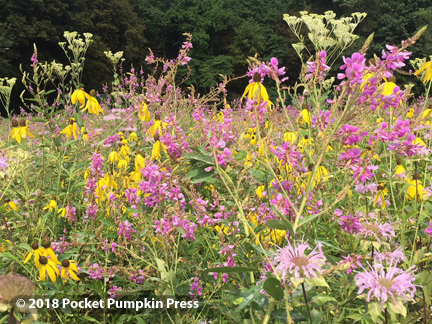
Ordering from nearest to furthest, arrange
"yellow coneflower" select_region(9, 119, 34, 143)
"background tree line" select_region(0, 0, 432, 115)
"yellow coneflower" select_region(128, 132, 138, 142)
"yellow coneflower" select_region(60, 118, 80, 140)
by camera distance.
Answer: "yellow coneflower" select_region(9, 119, 34, 143) < "yellow coneflower" select_region(60, 118, 80, 140) < "yellow coneflower" select_region(128, 132, 138, 142) < "background tree line" select_region(0, 0, 432, 115)

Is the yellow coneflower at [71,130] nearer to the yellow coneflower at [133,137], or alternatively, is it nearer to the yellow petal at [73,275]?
the yellow coneflower at [133,137]

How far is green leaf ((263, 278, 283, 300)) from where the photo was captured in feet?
2.68

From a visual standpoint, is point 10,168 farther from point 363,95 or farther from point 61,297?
point 363,95

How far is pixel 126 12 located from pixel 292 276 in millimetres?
29915

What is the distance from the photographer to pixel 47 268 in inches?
58.6

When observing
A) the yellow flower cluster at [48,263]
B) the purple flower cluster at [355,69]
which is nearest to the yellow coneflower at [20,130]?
the yellow flower cluster at [48,263]

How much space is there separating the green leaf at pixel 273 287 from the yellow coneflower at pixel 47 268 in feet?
3.18

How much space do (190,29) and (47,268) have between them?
33.7m

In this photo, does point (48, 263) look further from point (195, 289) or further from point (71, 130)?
point (71, 130)

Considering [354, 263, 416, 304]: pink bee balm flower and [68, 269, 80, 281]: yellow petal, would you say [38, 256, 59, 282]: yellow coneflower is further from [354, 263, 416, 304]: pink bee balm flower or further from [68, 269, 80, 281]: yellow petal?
[354, 263, 416, 304]: pink bee balm flower

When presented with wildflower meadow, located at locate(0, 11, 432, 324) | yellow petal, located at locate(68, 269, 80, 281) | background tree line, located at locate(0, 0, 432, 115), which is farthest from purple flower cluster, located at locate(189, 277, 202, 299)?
background tree line, located at locate(0, 0, 432, 115)

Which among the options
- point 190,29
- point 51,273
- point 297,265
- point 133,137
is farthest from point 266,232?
point 190,29

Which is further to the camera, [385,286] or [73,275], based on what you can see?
[73,275]

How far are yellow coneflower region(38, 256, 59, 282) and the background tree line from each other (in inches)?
800
